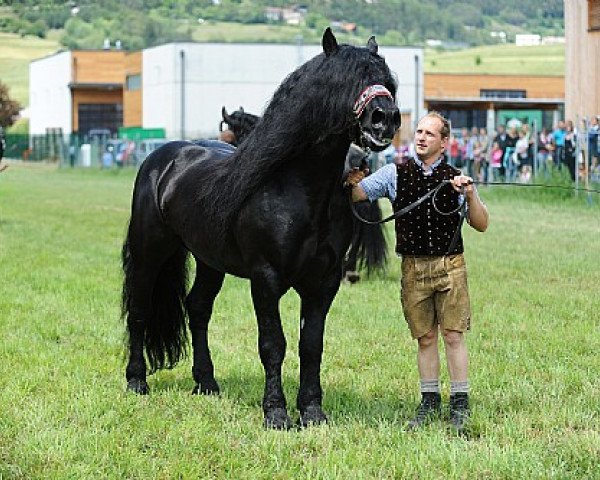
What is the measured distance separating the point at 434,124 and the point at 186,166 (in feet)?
6.62

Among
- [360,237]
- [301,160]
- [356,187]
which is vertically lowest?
[360,237]

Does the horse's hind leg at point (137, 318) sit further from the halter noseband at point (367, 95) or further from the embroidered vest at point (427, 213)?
the halter noseband at point (367, 95)

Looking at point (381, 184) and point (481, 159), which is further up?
point (481, 159)

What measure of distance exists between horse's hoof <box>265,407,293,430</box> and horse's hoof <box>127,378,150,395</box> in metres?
1.43

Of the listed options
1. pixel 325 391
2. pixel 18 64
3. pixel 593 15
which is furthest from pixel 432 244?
pixel 18 64

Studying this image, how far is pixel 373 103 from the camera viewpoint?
6098 millimetres

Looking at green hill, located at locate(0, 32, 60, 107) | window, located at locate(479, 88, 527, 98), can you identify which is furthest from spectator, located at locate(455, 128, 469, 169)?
green hill, located at locate(0, 32, 60, 107)

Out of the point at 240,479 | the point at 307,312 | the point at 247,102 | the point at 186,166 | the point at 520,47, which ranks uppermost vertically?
the point at 520,47

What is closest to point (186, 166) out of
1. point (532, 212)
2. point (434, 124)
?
point (434, 124)

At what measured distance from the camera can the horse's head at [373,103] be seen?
20.0ft

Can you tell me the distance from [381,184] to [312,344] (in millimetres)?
1031

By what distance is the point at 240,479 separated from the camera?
18.5 ft

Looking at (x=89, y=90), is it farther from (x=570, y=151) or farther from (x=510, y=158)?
(x=570, y=151)

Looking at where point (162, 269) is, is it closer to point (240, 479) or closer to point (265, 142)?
point (265, 142)
